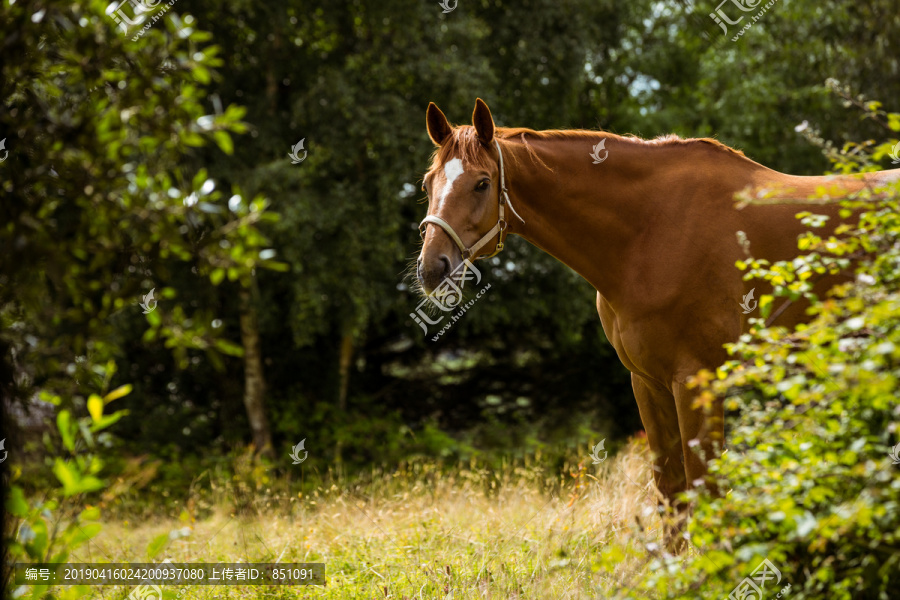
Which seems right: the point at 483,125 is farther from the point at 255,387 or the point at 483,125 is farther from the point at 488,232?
the point at 255,387

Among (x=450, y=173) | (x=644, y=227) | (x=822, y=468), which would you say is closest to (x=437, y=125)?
(x=450, y=173)

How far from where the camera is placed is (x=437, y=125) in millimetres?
3584

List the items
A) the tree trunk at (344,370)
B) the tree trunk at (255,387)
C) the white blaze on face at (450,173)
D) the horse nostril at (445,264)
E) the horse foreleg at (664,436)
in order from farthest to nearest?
1. the tree trunk at (344,370)
2. the tree trunk at (255,387)
3. the horse foreleg at (664,436)
4. the white blaze on face at (450,173)
5. the horse nostril at (445,264)

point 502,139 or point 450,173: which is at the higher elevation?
point 502,139

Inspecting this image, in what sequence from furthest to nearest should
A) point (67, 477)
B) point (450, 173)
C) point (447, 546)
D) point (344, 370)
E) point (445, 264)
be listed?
point (344, 370)
point (447, 546)
point (450, 173)
point (445, 264)
point (67, 477)

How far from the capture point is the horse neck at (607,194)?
3.37m

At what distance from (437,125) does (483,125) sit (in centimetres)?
35

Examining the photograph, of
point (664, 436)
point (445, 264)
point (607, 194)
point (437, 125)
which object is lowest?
point (664, 436)

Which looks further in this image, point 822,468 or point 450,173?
point 450,173

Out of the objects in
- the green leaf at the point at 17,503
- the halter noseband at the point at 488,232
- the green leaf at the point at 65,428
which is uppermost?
→ the halter noseband at the point at 488,232

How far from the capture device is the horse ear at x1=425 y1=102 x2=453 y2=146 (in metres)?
3.52

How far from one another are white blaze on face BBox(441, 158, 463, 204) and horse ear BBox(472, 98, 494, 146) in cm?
21

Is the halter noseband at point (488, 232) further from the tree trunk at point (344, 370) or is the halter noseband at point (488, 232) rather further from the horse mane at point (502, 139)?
the tree trunk at point (344, 370)

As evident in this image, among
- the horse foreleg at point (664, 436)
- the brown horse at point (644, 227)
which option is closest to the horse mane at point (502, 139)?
the brown horse at point (644, 227)
